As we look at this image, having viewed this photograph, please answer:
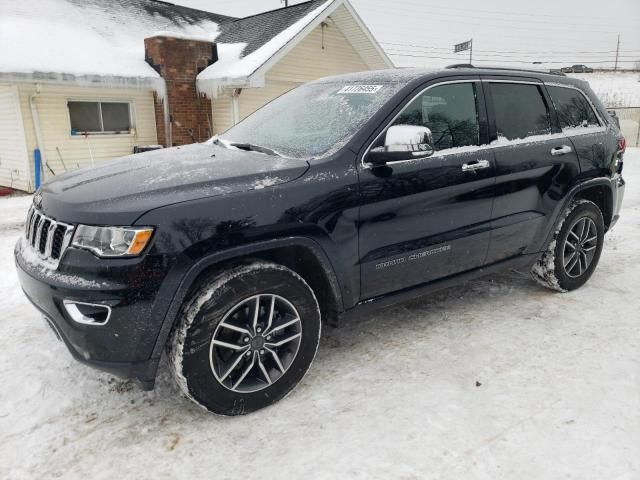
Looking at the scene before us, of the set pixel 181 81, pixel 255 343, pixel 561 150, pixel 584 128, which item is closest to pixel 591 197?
pixel 584 128

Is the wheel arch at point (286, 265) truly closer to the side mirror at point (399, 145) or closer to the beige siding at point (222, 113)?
the side mirror at point (399, 145)

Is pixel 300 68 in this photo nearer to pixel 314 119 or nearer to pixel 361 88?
pixel 361 88

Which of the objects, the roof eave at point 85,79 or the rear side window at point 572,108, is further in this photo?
the roof eave at point 85,79

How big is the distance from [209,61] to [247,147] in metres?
11.9

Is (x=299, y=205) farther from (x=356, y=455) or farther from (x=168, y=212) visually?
(x=356, y=455)

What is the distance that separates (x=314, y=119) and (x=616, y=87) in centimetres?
5713

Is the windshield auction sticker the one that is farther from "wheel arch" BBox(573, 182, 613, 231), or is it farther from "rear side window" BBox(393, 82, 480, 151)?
"wheel arch" BBox(573, 182, 613, 231)

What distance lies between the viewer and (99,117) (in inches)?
495

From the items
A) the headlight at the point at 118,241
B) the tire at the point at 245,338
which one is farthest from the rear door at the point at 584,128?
the headlight at the point at 118,241

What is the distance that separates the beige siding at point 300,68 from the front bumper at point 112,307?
11.7 m

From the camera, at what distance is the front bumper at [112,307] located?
2289mm

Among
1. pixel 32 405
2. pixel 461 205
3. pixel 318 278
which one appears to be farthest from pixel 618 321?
pixel 32 405

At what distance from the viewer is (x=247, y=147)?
327 cm

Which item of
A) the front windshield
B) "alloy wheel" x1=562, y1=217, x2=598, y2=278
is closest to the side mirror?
the front windshield
